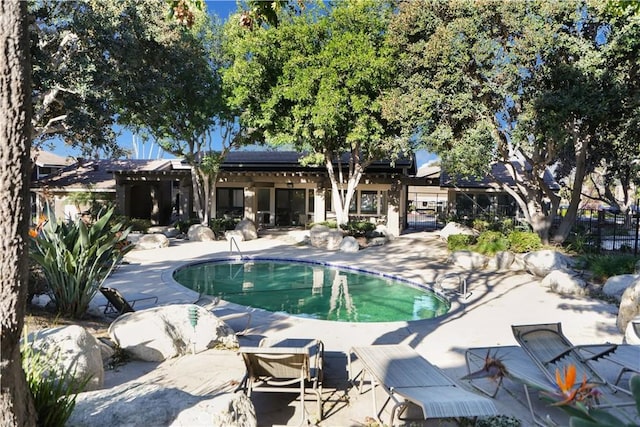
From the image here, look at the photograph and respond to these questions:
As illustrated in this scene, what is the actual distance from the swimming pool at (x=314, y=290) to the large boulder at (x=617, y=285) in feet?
13.0

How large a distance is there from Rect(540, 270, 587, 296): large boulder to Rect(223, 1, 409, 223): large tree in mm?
7559

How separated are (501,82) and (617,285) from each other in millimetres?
8078

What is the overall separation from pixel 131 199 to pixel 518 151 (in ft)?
77.5

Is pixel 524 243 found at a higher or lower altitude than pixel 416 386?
higher

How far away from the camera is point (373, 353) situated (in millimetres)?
5043

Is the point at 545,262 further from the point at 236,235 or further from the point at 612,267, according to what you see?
the point at 236,235

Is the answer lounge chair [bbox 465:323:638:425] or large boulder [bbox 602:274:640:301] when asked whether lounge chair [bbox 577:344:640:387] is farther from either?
large boulder [bbox 602:274:640:301]

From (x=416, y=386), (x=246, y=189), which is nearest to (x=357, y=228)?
(x=246, y=189)

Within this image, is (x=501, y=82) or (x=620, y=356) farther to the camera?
(x=501, y=82)

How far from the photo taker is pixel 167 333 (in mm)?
5996

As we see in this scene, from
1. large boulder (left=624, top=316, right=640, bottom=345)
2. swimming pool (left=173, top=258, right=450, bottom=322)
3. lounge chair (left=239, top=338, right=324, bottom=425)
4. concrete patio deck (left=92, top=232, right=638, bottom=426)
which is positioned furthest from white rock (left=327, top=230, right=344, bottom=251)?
lounge chair (left=239, top=338, right=324, bottom=425)

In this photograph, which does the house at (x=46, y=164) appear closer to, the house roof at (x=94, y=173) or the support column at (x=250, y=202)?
the house roof at (x=94, y=173)

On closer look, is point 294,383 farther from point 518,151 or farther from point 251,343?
point 518,151

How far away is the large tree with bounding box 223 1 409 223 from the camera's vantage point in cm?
1745
